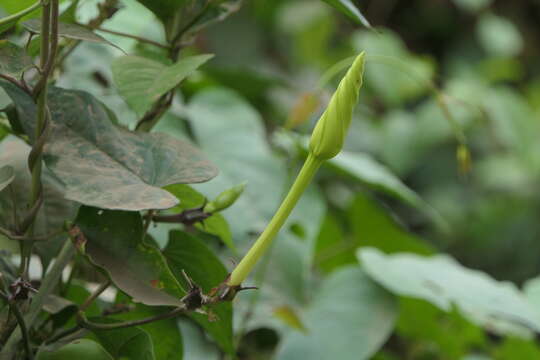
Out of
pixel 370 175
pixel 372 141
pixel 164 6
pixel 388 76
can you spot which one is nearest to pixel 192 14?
pixel 164 6

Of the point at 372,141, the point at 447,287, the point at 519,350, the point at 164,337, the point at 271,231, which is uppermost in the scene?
the point at 271,231

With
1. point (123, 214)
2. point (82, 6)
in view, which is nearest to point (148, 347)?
point (123, 214)

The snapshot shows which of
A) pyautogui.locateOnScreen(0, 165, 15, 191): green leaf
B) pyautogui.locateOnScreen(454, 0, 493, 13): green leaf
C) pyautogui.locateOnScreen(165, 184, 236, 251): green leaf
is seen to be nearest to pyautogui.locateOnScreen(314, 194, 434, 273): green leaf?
pyautogui.locateOnScreen(165, 184, 236, 251): green leaf

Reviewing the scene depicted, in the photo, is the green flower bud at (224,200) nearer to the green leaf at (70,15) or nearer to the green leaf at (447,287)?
the green leaf at (70,15)

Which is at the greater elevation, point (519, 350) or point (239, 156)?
point (239, 156)

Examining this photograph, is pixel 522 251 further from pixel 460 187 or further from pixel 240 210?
pixel 240 210

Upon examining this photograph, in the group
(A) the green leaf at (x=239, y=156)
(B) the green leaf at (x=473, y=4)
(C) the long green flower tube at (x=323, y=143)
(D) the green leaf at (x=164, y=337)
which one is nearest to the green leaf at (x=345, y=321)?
Answer: (A) the green leaf at (x=239, y=156)

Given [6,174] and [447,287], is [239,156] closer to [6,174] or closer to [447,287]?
[447,287]
